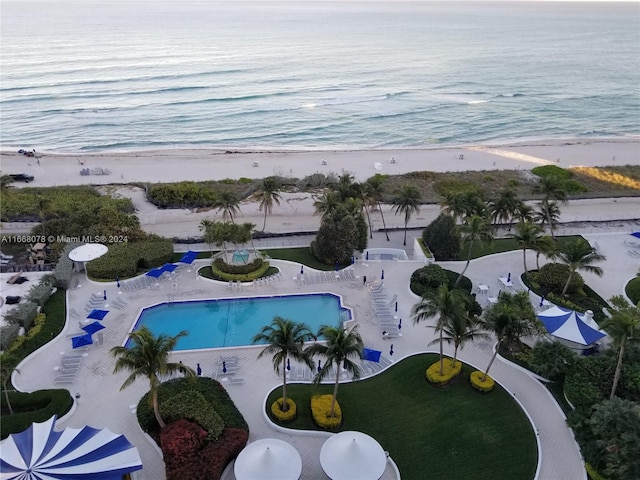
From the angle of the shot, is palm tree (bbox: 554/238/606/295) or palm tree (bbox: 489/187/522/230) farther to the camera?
palm tree (bbox: 489/187/522/230)

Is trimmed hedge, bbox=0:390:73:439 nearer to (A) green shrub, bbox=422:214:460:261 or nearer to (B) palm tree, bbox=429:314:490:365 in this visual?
(B) palm tree, bbox=429:314:490:365

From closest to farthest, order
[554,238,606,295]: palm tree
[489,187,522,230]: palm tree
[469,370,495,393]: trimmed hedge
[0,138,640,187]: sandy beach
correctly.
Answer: [469,370,495,393]: trimmed hedge
[554,238,606,295]: palm tree
[489,187,522,230]: palm tree
[0,138,640,187]: sandy beach

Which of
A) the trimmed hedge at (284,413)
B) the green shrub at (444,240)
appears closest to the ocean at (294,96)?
the green shrub at (444,240)

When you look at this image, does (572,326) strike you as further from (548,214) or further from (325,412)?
(325,412)

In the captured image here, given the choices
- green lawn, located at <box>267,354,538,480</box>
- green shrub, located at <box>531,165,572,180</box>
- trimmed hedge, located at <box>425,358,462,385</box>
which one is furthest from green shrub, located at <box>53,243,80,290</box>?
green shrub, located at <box>531,165,572,180</box>

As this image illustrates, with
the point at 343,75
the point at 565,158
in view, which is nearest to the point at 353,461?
the point at 565,158

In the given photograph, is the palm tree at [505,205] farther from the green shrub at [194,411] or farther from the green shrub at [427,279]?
the green shrub at [194,411]
